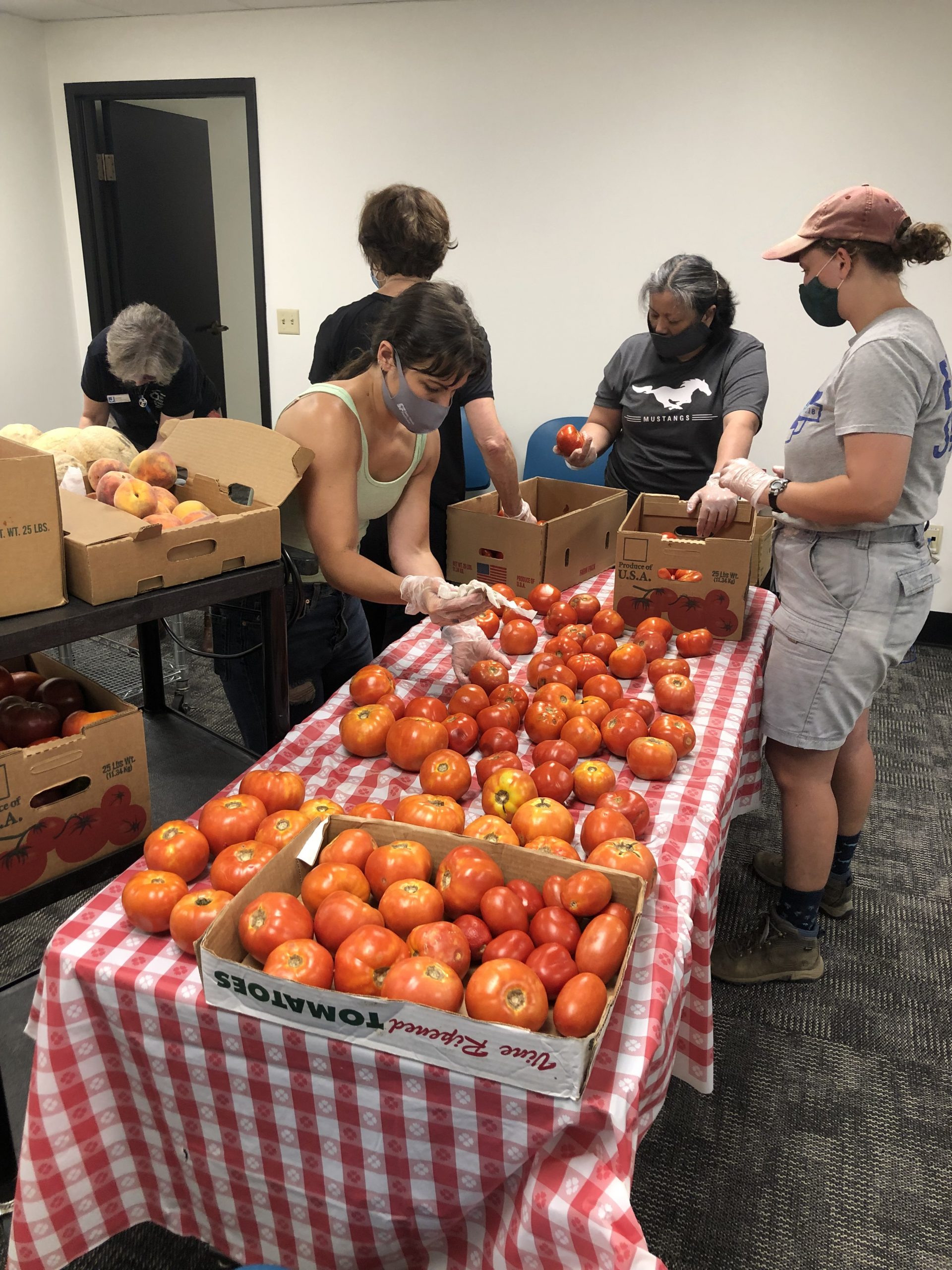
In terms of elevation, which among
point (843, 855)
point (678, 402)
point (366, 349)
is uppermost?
point (366, 349)

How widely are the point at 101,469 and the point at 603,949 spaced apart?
1259 millimetres

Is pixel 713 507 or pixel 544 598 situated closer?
pixel 713 507

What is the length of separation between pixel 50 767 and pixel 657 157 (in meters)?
4.06

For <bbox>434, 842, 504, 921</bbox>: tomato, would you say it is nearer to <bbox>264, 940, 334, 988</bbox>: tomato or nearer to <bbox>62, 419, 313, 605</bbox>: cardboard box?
<bbox>264, 940, 334, 988</bbox>: tomato

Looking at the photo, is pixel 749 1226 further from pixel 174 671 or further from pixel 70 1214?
pixel 174 671

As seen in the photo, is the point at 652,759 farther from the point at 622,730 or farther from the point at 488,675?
the point at 488,675

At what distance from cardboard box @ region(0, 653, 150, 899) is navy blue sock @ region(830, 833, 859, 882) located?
6.02 ft

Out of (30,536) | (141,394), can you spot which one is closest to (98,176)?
(141,394)

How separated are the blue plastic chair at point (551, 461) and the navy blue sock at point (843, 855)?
2.24 meters

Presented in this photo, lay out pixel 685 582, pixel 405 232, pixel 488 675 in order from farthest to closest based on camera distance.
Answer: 1. pixel 405 232
2. pixel 685 582
3. pixel 488 675

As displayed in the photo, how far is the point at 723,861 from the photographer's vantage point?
281cm

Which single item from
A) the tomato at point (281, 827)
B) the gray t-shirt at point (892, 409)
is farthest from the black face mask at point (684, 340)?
the tomato at point (281, 827)

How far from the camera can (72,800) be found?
1342 mm

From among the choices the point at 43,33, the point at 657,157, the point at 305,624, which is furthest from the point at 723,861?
the point at 43,33
